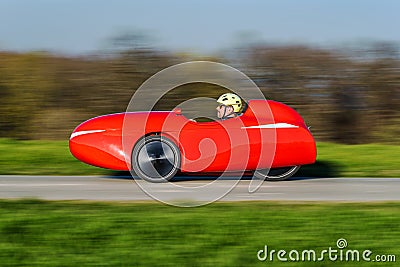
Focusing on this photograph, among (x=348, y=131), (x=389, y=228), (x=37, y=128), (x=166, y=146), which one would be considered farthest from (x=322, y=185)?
(x=37, y=128)

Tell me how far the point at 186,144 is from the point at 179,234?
369 cm

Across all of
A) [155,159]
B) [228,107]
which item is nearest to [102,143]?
[155,159]

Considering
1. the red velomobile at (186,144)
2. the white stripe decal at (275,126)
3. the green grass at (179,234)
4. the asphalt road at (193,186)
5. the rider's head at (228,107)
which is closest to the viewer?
the green grass at (179,234)

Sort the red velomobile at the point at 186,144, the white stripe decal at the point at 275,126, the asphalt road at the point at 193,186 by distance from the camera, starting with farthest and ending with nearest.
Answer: the white stripe decal at the point at 275,126, the red velomobile at the point at 186,144, the asphalt road at the point at 193,186

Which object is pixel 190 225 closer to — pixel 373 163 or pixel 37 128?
pixel 373 163

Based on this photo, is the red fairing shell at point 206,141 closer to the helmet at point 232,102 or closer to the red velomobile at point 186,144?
the red velomobile at point 186,144

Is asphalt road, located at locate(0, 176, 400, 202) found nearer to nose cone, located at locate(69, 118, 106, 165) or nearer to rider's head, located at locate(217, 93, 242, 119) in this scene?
nose cone, located at locate(69, 118, 106, 165)

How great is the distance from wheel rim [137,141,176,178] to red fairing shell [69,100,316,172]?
16cm

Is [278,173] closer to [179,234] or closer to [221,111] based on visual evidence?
[221,111]

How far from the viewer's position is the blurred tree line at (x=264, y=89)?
20.8 meters

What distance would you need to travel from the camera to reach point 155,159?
1277cm

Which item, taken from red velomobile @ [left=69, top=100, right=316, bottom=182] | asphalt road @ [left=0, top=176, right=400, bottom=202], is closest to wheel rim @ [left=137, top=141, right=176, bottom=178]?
red velomobile @ [left=69, top=100, right=316, bottom=182]

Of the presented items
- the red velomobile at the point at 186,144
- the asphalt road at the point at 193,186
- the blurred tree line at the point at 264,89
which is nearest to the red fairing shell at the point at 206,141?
the red velomobile at the point at 186,144

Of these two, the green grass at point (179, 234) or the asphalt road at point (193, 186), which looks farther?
the asphalt road at point (193, 186)
